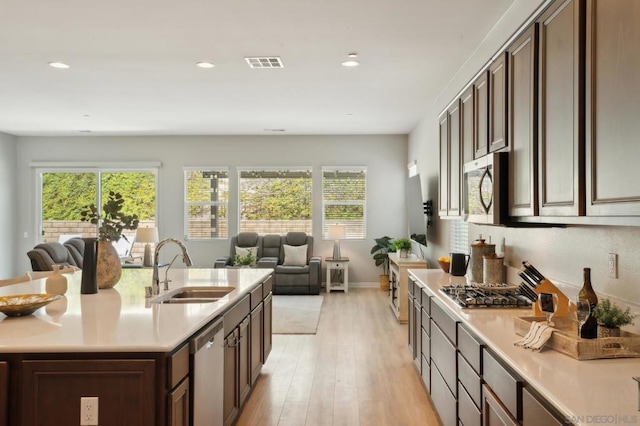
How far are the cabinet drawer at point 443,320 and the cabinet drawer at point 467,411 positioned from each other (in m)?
0.28

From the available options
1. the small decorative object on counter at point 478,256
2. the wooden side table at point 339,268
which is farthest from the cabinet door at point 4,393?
the wooden side table at point 339,268

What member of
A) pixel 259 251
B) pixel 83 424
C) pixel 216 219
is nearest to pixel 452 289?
pixel 83 424

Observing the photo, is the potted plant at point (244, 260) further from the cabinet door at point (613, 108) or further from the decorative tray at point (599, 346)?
the cabinet door at point (613, 108)

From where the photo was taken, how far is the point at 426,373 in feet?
11.8

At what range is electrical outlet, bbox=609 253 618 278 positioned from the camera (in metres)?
2.19

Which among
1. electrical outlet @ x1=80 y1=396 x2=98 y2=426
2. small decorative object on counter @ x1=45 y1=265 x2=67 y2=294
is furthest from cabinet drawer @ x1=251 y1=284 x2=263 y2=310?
electrical outlet @ x1=80 y1=396 x2=98 y2=426

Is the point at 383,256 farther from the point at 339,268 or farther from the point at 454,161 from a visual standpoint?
the point at 454,161

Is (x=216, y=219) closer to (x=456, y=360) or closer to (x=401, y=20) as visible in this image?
(x=401, y=20)

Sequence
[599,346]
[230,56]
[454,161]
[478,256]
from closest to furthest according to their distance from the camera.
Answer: [599,346]
[478,256]
[454,161]
[230,56]

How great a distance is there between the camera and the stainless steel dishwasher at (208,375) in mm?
2162

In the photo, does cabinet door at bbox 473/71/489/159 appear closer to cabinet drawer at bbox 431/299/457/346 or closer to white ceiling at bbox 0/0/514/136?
white ceiling at bbox 0/0/514/136

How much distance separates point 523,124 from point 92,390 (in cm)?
228

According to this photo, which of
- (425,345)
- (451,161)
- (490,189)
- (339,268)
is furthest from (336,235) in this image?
(490,189)

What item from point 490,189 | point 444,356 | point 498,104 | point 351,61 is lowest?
point 444,356
